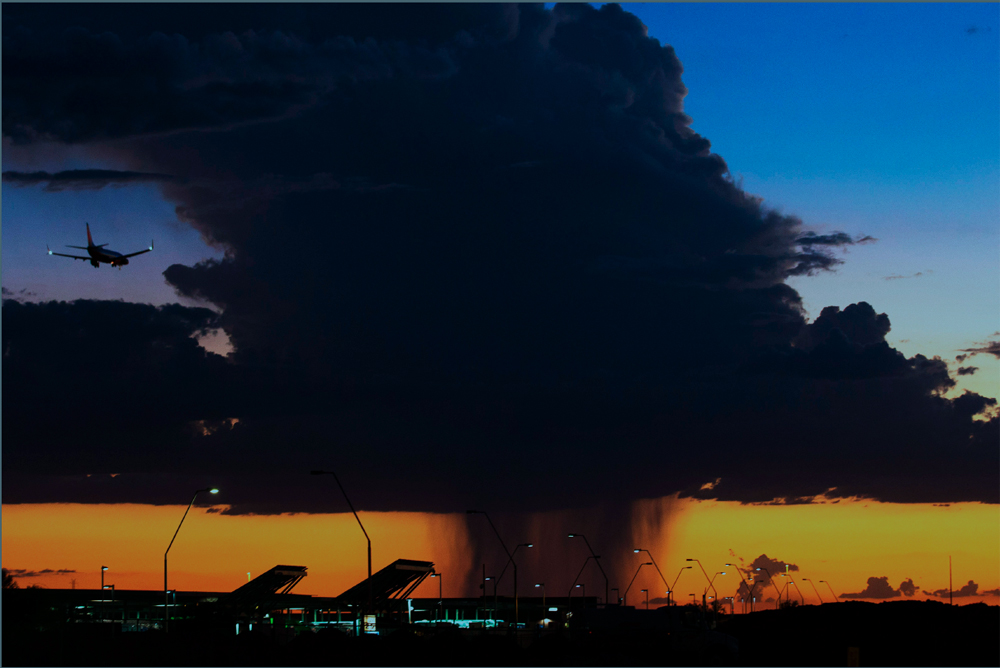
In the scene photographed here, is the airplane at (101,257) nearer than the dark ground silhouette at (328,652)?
No

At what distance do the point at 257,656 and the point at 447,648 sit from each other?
41.8 feet

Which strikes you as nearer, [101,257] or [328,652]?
[328,652]

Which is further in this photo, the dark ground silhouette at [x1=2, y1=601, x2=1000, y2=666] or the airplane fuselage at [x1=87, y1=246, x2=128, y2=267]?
the airplane fuselage at [x1=87, y1=246, x2=128, y2=267]

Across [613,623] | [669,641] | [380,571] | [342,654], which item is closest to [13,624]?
[342,654]

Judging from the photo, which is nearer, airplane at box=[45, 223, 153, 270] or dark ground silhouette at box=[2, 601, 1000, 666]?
dark ground silhouette at box=[2, 601, 1000, 666]

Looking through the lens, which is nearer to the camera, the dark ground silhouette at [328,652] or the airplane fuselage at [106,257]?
the dark ground silhouette at [328,652]

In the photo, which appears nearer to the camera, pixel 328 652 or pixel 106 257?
pixel 328 652

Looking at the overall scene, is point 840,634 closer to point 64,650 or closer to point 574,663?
point 574,663

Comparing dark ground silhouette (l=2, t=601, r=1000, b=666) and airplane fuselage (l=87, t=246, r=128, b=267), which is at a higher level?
airplane fuselage (l=87, t=246, r=128, b=267)

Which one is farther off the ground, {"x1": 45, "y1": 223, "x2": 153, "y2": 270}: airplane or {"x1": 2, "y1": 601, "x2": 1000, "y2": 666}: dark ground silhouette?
{"x1": 45, "y1": 223, "x2": 153, "y2": 270}: airplane

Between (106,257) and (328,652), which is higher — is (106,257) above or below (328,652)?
above

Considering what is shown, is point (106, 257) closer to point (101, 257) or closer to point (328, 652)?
point (101, 257)

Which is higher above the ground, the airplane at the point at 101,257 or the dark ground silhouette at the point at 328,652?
the airplane at the point at 101,257

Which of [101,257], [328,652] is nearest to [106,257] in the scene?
[101,257]
